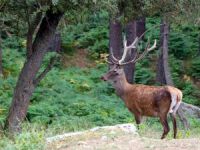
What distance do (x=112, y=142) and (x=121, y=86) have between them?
11.7ft

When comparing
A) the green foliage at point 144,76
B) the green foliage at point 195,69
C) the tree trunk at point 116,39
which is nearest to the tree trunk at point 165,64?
the green foliage at point 144,76

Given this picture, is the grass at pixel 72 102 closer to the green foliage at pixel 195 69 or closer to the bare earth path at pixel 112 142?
the bare earth path at pixel 112 142

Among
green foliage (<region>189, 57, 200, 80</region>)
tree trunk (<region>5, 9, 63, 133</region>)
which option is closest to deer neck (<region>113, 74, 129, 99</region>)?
tree trunk (<region>5, 9, 63, 133</region>)

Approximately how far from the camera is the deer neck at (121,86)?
38.0 feet

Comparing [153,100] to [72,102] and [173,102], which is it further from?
[72,102]

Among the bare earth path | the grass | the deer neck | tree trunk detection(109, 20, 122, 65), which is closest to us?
the bare earth path

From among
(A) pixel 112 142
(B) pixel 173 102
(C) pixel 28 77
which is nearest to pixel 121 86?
(B) pixel 173 102

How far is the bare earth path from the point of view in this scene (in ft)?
25.7

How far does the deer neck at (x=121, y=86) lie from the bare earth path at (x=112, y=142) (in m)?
2.32

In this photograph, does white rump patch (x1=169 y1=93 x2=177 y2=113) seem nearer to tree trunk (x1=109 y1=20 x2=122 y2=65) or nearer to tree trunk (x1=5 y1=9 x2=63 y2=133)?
tree trunk (x1=5 y1=9 x2=63 y2=133)

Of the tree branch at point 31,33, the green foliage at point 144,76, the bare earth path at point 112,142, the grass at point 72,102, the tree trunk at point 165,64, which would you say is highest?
the tree branch at point 31,33

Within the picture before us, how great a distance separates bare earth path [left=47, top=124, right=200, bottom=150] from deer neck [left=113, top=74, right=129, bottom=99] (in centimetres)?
232

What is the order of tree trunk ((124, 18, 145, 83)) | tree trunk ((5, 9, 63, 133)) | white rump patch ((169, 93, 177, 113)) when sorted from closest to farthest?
white rump patch ((169, 93, 177, 113)), tree trunk ((5, 9, 63, 133)), tree trunk ((124, 18, 145, 83))

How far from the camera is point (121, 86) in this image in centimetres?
1173
